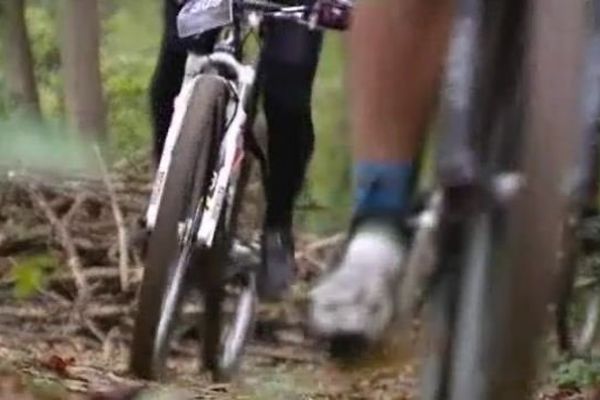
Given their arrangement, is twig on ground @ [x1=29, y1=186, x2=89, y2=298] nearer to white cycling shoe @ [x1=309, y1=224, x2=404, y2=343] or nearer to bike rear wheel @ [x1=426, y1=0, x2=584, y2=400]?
white cycling shoe @ [x1=309, y1=224, x2=404, y2=343]

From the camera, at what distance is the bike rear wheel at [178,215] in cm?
363

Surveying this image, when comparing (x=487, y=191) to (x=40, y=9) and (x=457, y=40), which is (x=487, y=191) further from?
(x=40, y=9)

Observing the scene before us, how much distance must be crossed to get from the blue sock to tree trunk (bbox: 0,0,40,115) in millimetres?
5966

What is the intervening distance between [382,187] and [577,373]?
216 centimetres

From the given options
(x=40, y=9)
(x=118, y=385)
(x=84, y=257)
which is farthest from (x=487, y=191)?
(x=40, y=9)

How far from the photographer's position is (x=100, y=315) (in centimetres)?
513

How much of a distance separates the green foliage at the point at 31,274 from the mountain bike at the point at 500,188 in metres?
3.14

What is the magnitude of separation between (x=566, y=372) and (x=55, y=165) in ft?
6.64

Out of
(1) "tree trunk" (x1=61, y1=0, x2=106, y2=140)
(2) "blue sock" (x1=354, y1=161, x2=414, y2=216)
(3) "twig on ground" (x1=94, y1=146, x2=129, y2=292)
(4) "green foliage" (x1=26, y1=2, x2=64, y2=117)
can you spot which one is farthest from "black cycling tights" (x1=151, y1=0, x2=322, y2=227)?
(4) "green foliage" (x1=26, y1=2, x2=64, y2=117)

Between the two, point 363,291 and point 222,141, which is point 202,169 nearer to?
point 222,141

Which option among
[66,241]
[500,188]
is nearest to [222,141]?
[500,188]

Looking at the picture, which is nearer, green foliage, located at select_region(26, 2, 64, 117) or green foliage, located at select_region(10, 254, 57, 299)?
green foliage, located at select_region(10, 254, 57, 299)

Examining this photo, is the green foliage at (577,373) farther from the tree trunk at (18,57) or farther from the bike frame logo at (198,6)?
the tree trunk at (18,57)

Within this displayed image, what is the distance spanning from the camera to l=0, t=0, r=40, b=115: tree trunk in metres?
8.24
